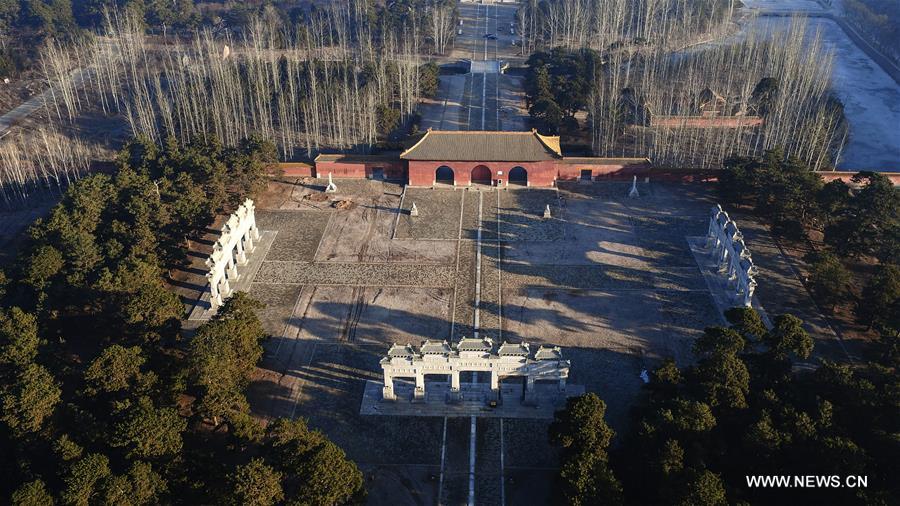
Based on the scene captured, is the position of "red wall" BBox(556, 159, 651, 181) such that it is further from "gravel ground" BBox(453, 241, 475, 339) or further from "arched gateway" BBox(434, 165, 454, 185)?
"gravel ground" BBox(453, 241, 475, 339)

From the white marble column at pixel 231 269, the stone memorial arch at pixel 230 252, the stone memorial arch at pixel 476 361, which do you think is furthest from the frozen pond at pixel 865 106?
the white marble column at pixel 231 269

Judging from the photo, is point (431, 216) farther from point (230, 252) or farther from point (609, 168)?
point (609, 168)

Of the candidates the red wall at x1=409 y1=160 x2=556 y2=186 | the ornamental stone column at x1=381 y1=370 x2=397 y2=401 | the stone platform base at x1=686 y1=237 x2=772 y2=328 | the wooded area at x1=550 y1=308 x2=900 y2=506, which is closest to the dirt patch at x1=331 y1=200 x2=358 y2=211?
the red wall at x1=409 y1=160 x2=556 y2=186

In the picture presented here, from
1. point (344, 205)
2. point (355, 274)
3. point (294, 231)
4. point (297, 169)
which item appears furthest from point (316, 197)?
point (355, 274)

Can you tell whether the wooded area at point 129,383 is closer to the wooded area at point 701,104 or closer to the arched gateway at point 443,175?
the arched gateway at point 443,175

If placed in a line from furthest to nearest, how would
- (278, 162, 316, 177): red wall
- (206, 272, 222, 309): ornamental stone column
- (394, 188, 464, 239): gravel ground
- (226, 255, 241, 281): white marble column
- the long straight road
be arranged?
the long straight road → (278, 162, 316, 177): red wall → (394, 188, 464, 239): gravel ground → (226, 255, 241, 281): white marble column → (206, 272, 222, 309): ornamental stone column

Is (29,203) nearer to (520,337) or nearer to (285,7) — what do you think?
(520,337)
